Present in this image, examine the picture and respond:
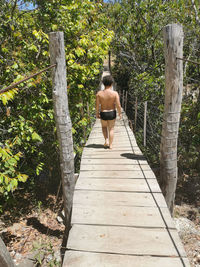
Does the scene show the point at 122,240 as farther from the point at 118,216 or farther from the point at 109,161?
the point at 109,161

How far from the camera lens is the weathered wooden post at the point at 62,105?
2.26 metres

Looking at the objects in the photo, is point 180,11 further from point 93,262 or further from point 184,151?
point 93,262

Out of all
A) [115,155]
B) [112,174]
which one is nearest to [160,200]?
[112,174]

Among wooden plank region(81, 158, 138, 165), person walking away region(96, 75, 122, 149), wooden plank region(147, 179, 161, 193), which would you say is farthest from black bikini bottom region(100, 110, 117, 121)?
wooden plank region(147, 179, 161, 193)

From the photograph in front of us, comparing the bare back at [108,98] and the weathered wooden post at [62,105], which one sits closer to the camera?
the weathered wooden post at [62,105]

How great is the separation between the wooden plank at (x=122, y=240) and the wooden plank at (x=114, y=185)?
2.14ft

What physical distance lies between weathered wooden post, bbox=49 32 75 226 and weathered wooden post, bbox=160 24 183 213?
4.25 feet

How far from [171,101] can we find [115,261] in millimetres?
1900

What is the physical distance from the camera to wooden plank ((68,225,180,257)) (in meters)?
1.59

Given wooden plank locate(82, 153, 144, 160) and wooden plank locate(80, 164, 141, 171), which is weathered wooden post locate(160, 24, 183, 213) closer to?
wooden plank locate(80, 164, 141, 171)

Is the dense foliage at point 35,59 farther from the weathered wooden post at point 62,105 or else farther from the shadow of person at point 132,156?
the shadow of person at point 132,156

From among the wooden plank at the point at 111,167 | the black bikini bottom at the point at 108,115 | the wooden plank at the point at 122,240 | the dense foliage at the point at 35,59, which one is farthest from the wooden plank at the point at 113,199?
the black bikini bottom at the point at 108,115

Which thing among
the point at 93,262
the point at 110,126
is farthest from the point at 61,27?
the point at 93,262

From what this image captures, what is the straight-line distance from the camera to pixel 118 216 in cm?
198
